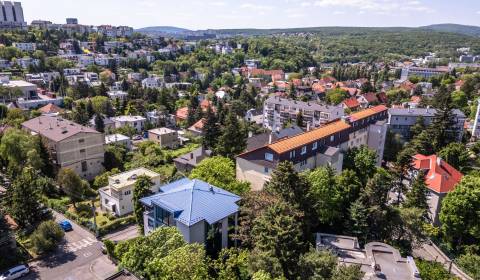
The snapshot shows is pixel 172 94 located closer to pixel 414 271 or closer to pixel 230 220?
pixel 230 220

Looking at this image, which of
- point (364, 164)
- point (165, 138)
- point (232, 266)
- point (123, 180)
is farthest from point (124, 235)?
point (165, 138)

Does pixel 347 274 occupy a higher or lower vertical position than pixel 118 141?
higher

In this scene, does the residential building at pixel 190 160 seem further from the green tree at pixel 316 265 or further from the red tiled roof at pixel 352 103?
the red tiled roof at pixel 352 103

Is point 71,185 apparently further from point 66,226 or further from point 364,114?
point 364,114

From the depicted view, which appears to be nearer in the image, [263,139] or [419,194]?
[419,194]

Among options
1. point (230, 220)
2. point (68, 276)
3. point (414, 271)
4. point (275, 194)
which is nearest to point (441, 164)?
point (414, 271)

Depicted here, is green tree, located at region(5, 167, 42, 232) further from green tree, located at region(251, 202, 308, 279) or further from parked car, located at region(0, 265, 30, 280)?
green tree, located at region(251, 202, 308, 279)
